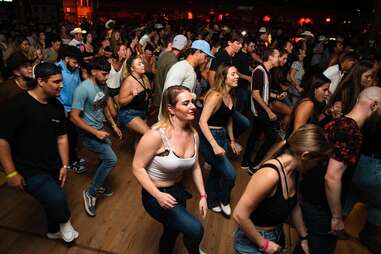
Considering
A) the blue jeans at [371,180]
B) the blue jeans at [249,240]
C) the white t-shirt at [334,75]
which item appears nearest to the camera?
the blue jeans at [249,240]

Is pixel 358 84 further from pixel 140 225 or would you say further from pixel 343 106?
pixel 140 225

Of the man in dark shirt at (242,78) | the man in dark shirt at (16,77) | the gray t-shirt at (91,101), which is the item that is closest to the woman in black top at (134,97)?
the gray t-shirt at (91,101)

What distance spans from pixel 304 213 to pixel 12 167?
2.25 meters

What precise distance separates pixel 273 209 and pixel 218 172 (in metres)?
1.70

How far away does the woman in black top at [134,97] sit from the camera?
3.64 metres

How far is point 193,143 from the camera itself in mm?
2342

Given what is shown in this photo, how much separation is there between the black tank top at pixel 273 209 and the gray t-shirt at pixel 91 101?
7.20 feet

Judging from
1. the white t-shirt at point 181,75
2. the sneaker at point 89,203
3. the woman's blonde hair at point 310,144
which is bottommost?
the sneaker at point 89,203

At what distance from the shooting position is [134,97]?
3633 mm

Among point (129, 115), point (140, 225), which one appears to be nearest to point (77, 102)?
point (129, 115)

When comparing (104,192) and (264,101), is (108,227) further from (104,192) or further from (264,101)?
(264,101)

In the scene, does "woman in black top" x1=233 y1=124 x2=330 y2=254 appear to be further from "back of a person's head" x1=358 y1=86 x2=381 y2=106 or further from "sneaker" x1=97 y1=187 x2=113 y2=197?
"sneaker" x1=97 y1=187 x2=113 y2=197

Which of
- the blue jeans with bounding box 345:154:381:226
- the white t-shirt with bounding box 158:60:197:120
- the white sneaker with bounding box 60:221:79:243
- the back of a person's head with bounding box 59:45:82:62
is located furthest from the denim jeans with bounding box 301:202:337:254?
the back of a person's head with bounding box 59:45:82:62

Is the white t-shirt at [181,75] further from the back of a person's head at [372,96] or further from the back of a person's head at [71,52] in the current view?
the back of a person's head at [372,96]
